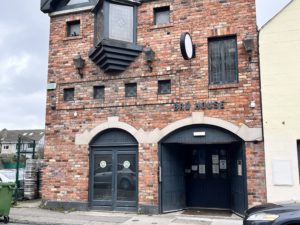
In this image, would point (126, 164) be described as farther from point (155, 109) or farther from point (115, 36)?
point (115, 36)

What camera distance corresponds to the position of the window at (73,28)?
43.0 ft

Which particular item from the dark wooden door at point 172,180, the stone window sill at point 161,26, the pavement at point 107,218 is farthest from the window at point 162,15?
the pavement at point 107,218

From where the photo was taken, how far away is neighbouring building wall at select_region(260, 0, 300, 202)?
10.0m

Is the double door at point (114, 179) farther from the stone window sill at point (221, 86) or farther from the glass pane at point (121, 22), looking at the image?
the glass pane at point (121, 22)

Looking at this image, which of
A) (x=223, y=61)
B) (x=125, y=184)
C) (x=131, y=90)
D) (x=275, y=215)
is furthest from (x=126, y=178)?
(x=275, y=215)

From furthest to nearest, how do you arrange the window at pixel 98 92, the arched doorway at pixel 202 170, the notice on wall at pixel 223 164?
the window at pixel 98 92 < the notice on wall at pixel 223 164 < the arched doorway at pixel 202 170

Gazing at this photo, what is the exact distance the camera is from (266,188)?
10.1m

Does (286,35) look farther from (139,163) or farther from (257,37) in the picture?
(139,163)

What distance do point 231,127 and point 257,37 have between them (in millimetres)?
2905

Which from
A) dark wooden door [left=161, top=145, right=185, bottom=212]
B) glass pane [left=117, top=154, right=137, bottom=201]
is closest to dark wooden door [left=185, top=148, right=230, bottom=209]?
Answer: dark wooden door [left=161, top=145, right=185, bottom=212]

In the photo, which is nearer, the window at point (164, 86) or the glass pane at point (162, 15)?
the window at point (164, 86)

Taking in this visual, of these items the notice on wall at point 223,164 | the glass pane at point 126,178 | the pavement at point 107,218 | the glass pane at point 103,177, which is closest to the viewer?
the pavement at point 107,218

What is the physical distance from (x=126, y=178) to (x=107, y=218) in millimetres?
1617

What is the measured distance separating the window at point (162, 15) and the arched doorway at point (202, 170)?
151 inches
